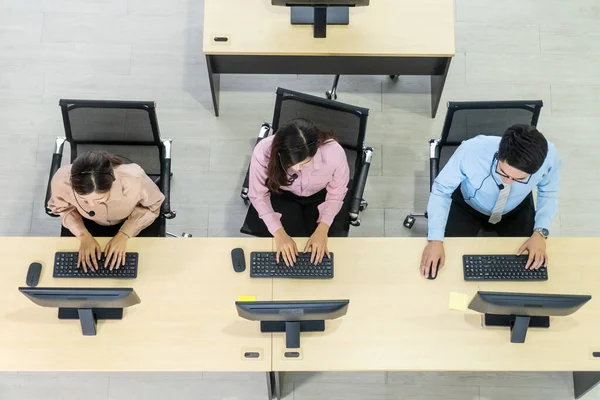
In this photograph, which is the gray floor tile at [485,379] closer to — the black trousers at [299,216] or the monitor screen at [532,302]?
the black trousers at [299,216]

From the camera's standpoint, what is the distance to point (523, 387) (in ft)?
11.3

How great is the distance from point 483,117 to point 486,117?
0.01 m

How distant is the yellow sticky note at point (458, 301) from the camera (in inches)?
108

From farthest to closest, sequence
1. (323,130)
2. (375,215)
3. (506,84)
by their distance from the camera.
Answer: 1. (506,84)
2. (375,215)
3. (323,130)

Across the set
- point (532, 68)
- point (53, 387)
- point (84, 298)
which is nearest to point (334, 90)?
point (532, 68)

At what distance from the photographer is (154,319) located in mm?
2729

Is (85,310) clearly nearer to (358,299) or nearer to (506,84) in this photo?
(358,299)

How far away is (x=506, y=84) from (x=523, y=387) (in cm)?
189

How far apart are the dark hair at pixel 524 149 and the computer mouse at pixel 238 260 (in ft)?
3.99

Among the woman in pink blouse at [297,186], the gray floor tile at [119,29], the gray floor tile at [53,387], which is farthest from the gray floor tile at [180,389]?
the gray floor tile at [119,29]

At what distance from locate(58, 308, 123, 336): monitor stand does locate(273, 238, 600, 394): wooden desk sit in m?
0.70

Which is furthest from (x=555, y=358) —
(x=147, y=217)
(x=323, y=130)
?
(x=147, y=217)

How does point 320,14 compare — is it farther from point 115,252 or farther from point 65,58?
point 65,58

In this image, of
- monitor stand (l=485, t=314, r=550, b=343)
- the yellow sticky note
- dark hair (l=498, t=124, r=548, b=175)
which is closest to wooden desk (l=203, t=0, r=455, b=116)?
dark hair (l=498, t=124, r=548, b=175)
